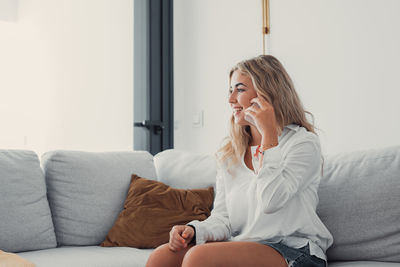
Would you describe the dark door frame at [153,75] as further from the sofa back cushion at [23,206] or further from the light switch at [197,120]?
the sofa back cushion at [23,206]

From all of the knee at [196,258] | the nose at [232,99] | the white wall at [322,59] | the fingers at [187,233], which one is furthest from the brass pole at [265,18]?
the knee at [196,258]

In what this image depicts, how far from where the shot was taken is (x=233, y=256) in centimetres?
122

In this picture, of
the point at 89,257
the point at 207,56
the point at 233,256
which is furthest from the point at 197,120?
the point at 233,256

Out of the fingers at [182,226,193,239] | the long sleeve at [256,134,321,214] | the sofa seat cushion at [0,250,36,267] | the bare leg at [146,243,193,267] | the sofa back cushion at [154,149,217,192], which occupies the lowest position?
the sofa seat cushion at [0,250,36,267]

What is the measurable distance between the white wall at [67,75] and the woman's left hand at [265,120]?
1.95 metres

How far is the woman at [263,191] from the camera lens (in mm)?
1287

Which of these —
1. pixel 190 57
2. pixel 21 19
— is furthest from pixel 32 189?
pixel 21 19

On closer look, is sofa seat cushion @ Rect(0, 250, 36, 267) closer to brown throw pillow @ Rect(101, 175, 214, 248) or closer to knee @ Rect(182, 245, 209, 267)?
brown throw pillow @ Rect(101, 175, 214, 248)

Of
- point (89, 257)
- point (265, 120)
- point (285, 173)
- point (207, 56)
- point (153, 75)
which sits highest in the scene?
point (207, 56)

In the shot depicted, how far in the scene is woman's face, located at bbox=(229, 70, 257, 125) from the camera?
5.15 ft

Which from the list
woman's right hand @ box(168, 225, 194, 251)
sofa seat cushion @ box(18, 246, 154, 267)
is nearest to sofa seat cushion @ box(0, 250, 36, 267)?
sofa seat cushion @ box(18, 246, 154, 267)

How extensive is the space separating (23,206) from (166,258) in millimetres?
816

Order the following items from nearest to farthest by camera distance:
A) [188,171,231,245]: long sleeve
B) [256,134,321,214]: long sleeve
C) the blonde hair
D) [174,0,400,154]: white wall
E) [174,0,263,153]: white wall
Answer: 1. [256,134,321,214]: long sleeve
2. [188,171,231,245]: long sleeve
3. the blonde hair
4. [174,0,400,154]: white wall
5. [174,0,263,153]: white wall

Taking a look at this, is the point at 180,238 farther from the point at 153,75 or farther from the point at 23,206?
the point at 153,75
